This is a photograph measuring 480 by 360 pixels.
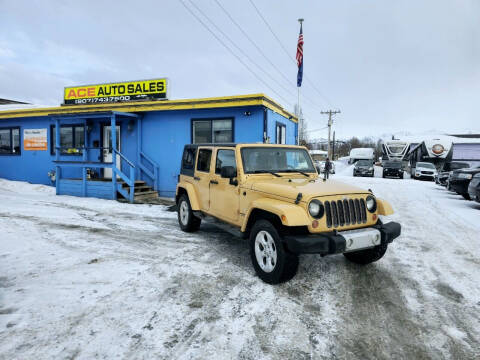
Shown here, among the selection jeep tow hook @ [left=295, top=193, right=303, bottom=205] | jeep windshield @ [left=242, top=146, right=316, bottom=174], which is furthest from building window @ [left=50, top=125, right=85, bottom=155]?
jeep tow hook @ [left=295, top=193, right=303, bottom=205]

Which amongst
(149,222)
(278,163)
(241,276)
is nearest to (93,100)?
(149,222)

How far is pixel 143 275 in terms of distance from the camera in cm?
436

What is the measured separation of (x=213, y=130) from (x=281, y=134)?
295cm

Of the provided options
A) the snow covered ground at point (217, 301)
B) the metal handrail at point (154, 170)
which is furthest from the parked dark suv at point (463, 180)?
the metal handrail at point (154, 170)

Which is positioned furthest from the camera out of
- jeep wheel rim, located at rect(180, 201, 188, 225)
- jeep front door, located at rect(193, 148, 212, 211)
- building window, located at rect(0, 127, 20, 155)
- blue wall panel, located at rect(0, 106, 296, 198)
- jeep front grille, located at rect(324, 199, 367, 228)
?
Answer: building window, located at rect(0, 127, 20, 155)

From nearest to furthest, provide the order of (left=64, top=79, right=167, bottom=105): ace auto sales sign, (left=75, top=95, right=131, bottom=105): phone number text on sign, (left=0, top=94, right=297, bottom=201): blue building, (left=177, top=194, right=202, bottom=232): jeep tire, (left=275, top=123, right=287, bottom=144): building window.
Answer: (left=177, top=194, right=202, bottom=232): jeep tire < (left=0, top=94, right=297, bottom=201): blue building < (left=275, top=123, right=287, bottom=144): building window < (left=64, top=79, right=167, bottom=105): ace auto sales sign < (left=75, top=95, right=131, bottom=105): phone number text on sign

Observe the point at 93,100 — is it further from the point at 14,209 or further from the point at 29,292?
the point at 29,292

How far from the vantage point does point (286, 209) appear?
3.83 meters

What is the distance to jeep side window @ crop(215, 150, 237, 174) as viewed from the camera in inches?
213

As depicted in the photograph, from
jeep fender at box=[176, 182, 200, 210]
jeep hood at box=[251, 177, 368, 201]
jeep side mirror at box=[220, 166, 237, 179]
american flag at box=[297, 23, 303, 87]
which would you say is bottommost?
jeep fender at box=[176, 182, 200, 210]

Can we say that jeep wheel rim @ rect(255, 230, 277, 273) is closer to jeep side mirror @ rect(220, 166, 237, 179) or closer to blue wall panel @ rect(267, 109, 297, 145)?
jeep side mirror @ rect(220, 166, 237, 179)

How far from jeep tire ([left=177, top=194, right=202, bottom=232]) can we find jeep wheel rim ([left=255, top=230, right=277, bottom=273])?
2620mm

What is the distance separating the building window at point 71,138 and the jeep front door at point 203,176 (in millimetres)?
8695

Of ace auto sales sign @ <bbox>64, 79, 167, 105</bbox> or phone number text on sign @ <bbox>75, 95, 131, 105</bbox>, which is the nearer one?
ace auto sales sign @ <bbox>64, 79, 167, 105</bbox>
